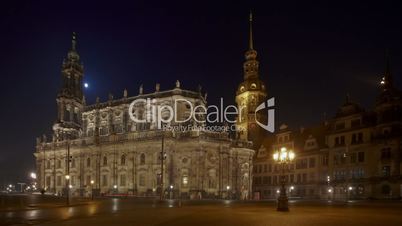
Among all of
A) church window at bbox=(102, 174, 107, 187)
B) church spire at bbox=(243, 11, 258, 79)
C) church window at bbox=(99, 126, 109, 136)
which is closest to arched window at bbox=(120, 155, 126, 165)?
church window at bbox=(102, 174, 107, 187)

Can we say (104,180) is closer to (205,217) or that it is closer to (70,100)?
(70,100)

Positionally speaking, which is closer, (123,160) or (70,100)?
(123,160)

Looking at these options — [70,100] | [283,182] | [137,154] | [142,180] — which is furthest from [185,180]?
[283,182]

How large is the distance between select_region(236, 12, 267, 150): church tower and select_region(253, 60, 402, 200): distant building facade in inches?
567

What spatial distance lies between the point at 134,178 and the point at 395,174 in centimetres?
4546

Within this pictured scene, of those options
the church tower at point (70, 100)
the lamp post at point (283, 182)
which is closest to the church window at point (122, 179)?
the church tower at point (70, 100)

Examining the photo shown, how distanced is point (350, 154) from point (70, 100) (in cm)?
6487

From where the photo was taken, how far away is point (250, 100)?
10781 centimetres

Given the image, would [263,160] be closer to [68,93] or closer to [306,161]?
[306,161]

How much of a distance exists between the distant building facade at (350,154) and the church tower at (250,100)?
1439 cm

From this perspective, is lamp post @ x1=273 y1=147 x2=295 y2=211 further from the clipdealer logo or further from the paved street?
the clipdealer logo

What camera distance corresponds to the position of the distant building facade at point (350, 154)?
2594 inches

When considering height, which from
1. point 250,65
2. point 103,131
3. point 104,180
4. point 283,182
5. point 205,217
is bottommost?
point 104,180

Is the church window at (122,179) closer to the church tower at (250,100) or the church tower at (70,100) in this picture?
the church tower at (70,100)
